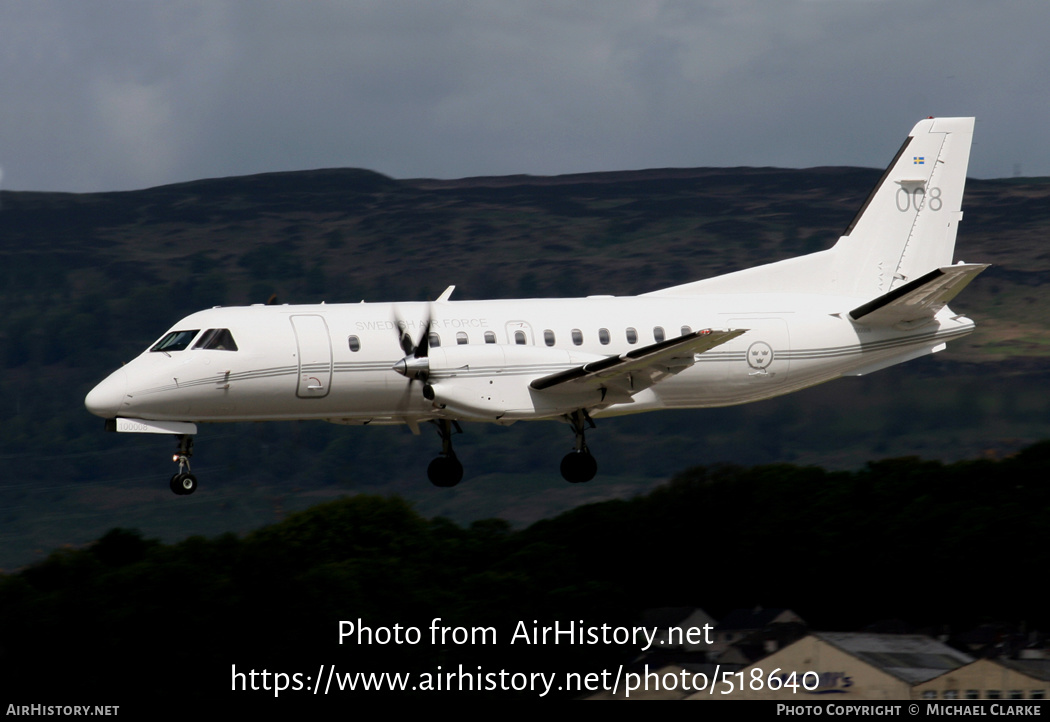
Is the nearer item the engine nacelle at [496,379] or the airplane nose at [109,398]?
the airplane nose at [109,398]

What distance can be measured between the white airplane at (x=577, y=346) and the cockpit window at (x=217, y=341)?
0.04 metres

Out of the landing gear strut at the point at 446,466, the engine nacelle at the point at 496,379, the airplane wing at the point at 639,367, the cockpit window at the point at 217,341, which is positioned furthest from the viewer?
the landing gear strut at the point at 446,466

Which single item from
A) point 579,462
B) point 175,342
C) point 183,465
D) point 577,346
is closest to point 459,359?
point 577,346

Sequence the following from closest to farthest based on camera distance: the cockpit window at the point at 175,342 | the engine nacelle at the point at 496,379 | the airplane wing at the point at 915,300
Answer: the cockpit window at the point at 175,342 < the engine nacelle at the point at 496,379 < the airplane wing at the point at 915,300

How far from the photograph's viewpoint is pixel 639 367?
82.2 ft

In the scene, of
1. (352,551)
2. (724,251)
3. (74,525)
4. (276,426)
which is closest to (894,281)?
(352,551)

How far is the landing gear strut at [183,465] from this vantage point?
968 inches

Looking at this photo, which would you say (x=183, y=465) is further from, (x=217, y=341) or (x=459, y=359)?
(x=459, y=359)

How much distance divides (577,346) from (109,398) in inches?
358

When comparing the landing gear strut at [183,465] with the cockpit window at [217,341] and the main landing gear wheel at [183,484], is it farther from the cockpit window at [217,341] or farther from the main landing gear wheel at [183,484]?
the cockpit window at [217,341]

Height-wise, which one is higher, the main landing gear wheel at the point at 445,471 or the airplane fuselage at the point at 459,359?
the airplane fuselage at the point at 459,359

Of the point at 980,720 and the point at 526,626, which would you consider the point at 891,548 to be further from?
the point at 980,720

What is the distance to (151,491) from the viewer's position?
11769cm

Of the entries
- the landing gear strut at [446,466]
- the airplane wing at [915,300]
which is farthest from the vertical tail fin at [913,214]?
the landing gear strut at [446,466]
